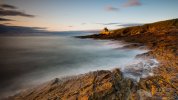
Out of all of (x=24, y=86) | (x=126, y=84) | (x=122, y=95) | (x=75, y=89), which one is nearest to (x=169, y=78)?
(x=126, y=84)

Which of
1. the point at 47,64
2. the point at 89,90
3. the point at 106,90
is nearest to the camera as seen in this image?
the point at 106,90

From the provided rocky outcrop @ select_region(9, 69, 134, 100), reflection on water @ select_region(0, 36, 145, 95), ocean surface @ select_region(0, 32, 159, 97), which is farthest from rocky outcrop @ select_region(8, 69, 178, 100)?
reflection on water @ select_region(0, 36, 145, 95)

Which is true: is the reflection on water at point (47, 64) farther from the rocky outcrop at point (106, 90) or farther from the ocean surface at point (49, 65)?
the rocky outcrop at point (106, 90)

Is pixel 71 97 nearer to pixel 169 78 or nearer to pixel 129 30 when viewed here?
pixel 169 78

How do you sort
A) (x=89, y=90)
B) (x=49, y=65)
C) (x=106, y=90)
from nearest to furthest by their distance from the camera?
(x=106, y=90)
(x=89, y=90)
(x=49, y=65)

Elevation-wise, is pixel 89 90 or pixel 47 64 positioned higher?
pixel 89 90

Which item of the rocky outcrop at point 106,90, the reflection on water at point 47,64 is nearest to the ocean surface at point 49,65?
the reflection on water at point 47,64

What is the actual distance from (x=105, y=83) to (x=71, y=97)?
131cm

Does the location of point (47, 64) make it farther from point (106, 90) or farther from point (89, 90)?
point (106, 90)

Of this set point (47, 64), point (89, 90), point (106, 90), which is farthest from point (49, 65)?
point (106, 90)

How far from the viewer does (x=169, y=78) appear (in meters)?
6.57

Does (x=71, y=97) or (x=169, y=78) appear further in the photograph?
(x=169, y=78)

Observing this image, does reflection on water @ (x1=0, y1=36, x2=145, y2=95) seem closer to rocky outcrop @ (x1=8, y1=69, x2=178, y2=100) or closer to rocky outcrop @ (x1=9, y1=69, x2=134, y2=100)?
rocky outcrop @ (x1=9, y1=69, x2=134, y2=100)

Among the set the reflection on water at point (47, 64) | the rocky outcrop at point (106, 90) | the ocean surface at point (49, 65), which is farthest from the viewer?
the reflection on water at point (47, 64)
